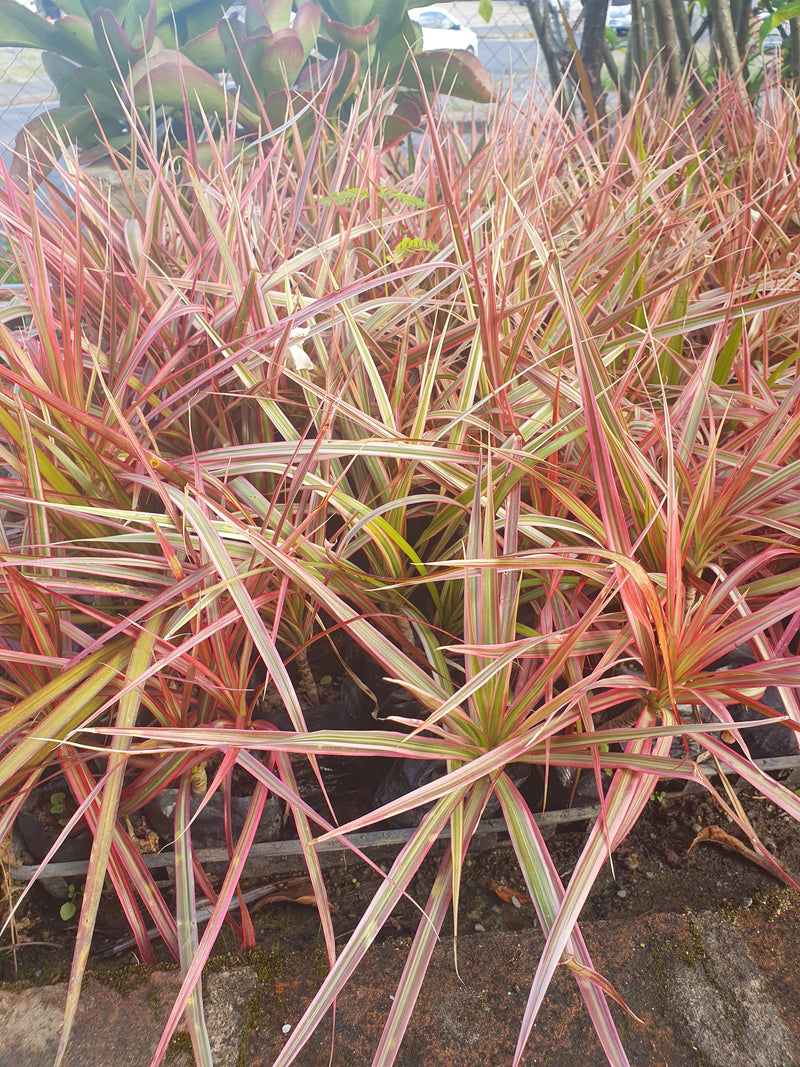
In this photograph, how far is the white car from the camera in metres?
4.61

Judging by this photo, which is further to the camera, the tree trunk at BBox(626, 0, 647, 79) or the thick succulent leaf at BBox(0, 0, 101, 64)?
the tree trunk at BBox(626, 0, 647, 79)

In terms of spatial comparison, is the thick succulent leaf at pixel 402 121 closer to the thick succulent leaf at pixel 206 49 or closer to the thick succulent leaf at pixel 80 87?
the thick succulent leaf at pixel 206 49

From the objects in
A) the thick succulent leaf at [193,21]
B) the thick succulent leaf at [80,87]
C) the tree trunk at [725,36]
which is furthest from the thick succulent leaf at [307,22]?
the tree trunk at [725,36]

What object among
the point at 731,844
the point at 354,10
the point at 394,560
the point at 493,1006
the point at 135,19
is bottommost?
the point at 731,844

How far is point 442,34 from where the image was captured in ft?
20.4

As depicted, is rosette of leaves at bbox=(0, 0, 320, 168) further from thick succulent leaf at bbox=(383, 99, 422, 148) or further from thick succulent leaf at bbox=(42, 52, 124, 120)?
thick succulent leaf at bbox=(383, 99, 422, 148)

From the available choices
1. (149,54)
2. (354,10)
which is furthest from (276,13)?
(149,54)

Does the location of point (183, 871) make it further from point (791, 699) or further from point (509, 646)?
point (791, 699)

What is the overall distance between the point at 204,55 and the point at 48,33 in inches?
16.0

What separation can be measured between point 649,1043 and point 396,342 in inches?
35.2

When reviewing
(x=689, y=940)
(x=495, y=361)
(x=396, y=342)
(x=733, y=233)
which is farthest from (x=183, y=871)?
(x=733, y=233)

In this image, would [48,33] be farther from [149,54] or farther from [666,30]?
[666,30]

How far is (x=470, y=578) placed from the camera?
0.65m

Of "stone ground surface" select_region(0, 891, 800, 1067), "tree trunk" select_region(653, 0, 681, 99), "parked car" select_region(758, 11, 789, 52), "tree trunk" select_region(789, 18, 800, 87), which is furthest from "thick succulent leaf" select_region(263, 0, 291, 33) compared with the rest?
"stone ground surface" select_region(0, 891, 800, 1067)
